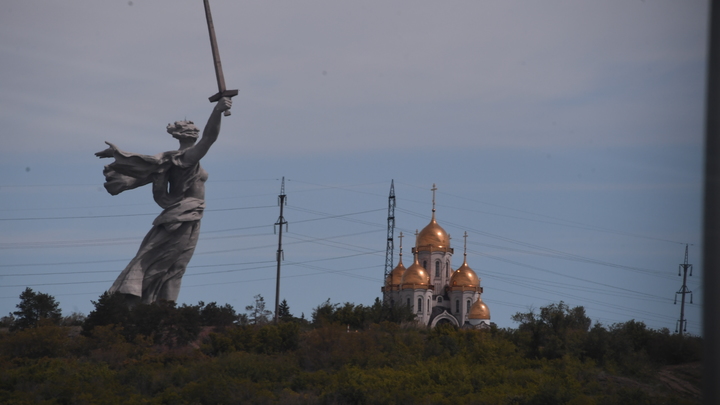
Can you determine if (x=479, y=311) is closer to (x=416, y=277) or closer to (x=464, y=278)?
(x=464, y=278)

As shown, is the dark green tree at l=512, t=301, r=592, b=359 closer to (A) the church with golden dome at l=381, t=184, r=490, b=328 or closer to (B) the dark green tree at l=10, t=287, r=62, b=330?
(B) the dark green tree at l=10, t=287, r=62, b=330

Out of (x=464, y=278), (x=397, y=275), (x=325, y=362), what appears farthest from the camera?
(x=397, y=275)

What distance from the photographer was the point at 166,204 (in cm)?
3462

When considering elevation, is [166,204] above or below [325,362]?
above

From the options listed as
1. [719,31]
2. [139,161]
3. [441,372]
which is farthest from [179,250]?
[719,31]

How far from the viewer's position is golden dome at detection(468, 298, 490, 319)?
66.8 m

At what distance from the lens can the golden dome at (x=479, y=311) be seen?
66750 millimetres

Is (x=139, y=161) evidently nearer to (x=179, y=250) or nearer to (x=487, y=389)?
(x=179, y=250)

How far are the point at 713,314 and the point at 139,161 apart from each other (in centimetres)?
2888

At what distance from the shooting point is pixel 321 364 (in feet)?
101

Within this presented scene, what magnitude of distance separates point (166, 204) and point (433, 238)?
129ft

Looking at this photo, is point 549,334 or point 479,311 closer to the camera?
point 549,334

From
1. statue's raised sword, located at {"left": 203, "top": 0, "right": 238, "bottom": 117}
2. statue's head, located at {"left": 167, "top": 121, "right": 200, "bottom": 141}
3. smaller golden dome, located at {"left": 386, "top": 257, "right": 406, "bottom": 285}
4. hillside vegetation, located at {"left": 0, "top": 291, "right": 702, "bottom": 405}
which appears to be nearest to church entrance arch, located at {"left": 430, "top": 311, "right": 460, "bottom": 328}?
smaller golden dome, located at {"left": 386, "top": 257, "right": 406, "bottom": 285}

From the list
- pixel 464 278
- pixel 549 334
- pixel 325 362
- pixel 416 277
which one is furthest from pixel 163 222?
pixel 464 278
